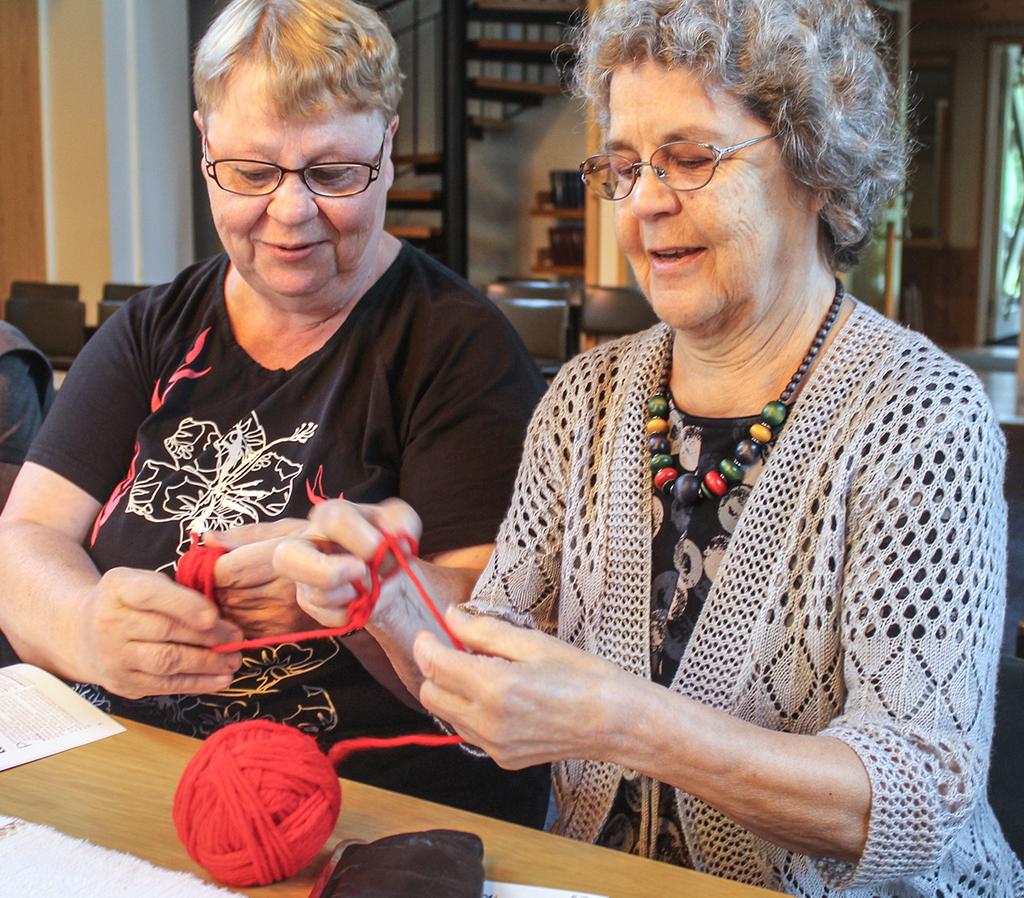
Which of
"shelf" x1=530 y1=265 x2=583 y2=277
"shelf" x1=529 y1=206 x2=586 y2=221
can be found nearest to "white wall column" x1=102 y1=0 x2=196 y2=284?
"shelf" x1=529 y1=206 x2=586 y2=221

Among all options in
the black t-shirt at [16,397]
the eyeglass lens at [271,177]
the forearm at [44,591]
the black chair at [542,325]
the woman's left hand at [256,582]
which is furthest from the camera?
the black chair at [542,325]

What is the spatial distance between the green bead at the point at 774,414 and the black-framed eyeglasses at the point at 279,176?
64 cm

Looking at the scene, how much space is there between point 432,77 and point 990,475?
9.24 metres

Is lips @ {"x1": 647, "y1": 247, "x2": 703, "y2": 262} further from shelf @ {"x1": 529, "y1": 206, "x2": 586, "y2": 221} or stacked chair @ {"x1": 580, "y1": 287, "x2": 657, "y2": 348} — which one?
shelf @ {"x1": 529, "y1": 206, "x2": 586, "y2": 221}

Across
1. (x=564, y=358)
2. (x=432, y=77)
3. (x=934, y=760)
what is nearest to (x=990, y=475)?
(x=934, y=760)

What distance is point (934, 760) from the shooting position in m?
1.12

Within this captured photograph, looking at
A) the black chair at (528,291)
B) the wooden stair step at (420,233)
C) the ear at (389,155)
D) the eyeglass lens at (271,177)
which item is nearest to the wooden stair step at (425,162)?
the wooden stair step at (420,233)

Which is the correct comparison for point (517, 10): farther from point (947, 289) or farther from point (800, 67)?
point (800, 67)

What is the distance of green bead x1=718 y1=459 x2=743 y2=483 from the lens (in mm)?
1369

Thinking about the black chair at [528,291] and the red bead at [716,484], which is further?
the black chair at [528,291]

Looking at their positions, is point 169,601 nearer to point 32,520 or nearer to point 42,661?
point 42,661

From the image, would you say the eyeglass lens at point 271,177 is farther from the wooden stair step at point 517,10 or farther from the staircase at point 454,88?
the wooden stair step at point 517,10

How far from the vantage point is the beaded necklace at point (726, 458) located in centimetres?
136

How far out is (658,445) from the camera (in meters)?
1.43
